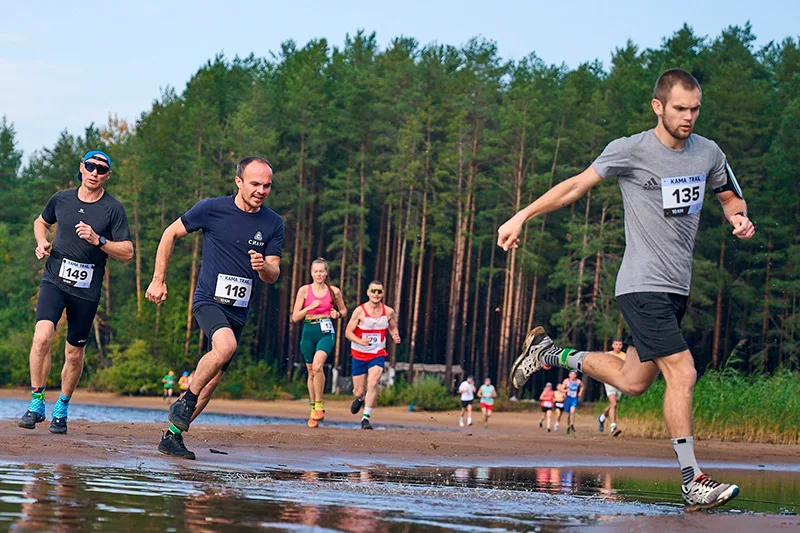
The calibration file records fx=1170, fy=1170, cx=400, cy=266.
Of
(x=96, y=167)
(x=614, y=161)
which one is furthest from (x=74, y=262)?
(x=614, y=161)

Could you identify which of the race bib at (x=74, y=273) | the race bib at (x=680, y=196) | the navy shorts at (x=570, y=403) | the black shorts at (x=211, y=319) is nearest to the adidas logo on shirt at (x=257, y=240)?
the black shorts at (x=211, y=319)

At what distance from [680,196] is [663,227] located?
23 cm

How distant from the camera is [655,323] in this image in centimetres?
732

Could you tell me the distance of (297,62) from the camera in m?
80.9

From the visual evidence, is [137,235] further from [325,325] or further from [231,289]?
[231,289]

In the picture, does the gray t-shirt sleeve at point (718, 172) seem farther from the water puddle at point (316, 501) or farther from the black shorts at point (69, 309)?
the black shorts at point (69, 309)

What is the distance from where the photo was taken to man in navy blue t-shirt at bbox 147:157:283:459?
360 inches

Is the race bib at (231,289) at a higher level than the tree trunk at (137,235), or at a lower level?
lower

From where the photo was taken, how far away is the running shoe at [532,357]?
909cm

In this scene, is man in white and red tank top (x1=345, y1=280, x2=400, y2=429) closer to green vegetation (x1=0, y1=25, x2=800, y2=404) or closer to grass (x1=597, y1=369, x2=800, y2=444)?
grass (x1=597, y1=369, x2=800, y2=444)

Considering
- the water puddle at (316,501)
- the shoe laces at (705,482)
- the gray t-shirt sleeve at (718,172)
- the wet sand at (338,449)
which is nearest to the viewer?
the water puddle at (316,501)

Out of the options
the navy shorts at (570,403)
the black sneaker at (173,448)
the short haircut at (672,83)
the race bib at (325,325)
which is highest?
the short haircut at (672,83)

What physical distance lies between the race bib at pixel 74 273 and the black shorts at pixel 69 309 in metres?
0.12

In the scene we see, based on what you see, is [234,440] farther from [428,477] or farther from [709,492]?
[709,492]
